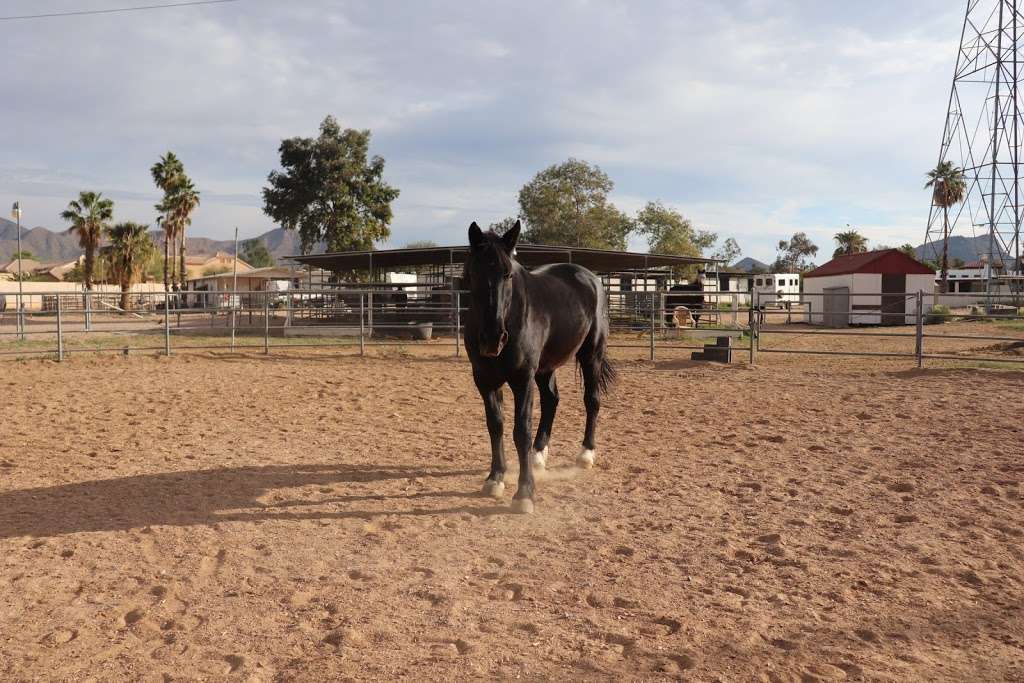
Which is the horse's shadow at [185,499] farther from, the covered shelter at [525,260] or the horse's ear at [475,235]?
the covered shelter at [525,260]

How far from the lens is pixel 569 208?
113 ft

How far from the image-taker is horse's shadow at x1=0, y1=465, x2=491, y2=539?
3883 mm

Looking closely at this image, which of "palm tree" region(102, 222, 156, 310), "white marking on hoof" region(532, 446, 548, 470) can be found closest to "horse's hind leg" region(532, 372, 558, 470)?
"white marking on hoof" region(532, 446, 548, 470)

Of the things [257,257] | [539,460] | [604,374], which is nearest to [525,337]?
[539,460]

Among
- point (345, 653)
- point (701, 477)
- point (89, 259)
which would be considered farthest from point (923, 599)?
point (89, 259)

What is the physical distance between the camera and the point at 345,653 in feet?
8.09

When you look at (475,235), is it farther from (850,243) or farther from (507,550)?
(850,243)

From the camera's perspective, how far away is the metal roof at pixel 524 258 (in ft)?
59.6

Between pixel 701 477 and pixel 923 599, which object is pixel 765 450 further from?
pixel 923 599

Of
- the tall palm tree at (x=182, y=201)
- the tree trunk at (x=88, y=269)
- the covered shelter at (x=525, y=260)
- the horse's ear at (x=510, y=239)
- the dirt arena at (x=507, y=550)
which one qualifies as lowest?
the dirt arena at (x=507, y=550)

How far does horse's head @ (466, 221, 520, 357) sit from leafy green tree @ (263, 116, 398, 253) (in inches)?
1174

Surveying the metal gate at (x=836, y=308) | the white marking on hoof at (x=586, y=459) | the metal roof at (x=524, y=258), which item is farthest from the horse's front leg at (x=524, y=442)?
the metal gate at (x=836, y=308)

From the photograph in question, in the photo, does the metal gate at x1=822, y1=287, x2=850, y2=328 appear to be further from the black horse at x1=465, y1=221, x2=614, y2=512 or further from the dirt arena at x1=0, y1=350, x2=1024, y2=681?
the black horse at x1=465, y1=221, x2=614, y2=512

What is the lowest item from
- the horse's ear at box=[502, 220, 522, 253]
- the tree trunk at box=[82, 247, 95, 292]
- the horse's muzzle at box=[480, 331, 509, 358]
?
the horse's muzzle at box=[480, 331, 509, 358]
